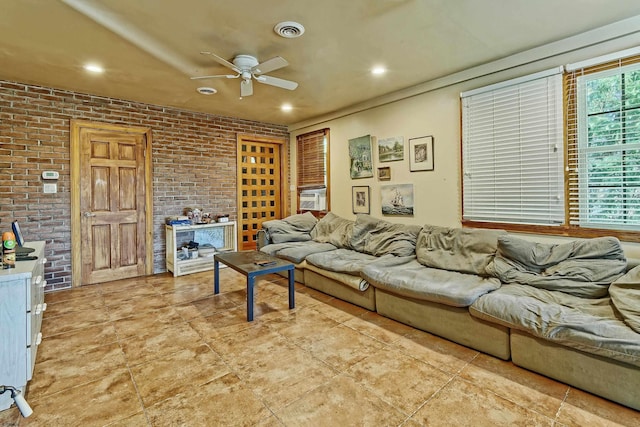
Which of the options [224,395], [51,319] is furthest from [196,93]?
[224,395]

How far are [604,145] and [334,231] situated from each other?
316cm

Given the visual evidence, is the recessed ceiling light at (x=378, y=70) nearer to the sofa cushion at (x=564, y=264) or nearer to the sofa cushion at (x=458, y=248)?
the sofa cushion at (x=458, y=248)

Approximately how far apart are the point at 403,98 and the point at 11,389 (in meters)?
4.43

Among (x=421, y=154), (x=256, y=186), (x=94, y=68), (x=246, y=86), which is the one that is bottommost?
(x=256, y=186)

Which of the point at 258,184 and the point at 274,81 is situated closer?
the point at 274,81

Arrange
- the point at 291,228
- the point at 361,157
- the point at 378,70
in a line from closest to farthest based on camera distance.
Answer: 1. the point at 378,70
2. the point at 361,157
3. the point at 291,228

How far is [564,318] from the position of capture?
1.96 metres

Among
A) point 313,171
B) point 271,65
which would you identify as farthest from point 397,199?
point 271,65

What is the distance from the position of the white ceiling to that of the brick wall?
35cm

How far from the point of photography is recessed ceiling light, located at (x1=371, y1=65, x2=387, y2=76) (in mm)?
3364

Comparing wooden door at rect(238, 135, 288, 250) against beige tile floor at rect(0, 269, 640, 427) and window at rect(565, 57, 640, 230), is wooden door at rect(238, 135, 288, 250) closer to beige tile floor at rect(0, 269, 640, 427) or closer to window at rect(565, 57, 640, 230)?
beige tile floor at rect(0, 269, 640, 427)

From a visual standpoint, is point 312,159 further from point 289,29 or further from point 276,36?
point 289,29

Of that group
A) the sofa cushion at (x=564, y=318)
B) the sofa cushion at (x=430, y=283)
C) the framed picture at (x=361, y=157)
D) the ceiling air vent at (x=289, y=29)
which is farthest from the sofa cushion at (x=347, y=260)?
the ceiling air vent at (x=289, y=29)

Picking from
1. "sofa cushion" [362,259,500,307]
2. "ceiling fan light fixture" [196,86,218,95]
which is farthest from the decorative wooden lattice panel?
"sofa cushion" [362,259,500,307]
